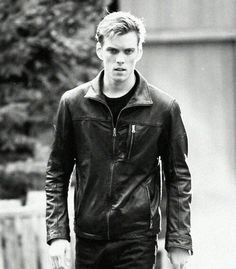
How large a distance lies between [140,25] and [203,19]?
18.1 feet

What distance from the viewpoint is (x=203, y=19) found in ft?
29.0

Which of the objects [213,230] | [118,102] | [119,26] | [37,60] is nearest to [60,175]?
[118,102]

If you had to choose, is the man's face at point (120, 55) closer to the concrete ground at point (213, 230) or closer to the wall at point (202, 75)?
the concrete ground at point (213, 230)

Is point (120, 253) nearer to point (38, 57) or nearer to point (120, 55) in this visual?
point (120, 55)

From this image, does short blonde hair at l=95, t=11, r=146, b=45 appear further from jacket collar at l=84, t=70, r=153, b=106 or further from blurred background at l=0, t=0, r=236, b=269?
blurred background at l=0, t=0, r=236, b=269

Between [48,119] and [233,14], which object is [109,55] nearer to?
[48,119]

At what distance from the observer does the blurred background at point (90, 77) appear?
6.51 m

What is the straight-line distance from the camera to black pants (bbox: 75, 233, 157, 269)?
350 cm

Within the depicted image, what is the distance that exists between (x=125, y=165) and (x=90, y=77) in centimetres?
416

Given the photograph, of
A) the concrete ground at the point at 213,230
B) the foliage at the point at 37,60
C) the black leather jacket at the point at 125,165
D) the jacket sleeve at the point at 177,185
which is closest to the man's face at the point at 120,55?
the black leather jacket at the point at 125,165

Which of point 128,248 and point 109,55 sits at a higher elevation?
point 109,55

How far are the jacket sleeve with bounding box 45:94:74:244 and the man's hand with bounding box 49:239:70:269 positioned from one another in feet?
0.10

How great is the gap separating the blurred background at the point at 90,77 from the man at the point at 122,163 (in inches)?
78.9

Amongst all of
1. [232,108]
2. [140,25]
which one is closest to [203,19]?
[232,108]
